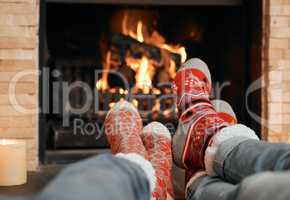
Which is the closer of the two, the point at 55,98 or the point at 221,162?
the point at 221,162

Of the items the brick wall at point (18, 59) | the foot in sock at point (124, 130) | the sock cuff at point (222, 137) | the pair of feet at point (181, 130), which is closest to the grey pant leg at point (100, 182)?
the sock cuff at point (222, 137)

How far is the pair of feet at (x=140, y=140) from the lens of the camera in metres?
1.29

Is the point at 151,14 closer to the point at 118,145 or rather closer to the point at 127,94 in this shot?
the point at 127,94

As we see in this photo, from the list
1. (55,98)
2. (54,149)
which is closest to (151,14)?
(55,98)

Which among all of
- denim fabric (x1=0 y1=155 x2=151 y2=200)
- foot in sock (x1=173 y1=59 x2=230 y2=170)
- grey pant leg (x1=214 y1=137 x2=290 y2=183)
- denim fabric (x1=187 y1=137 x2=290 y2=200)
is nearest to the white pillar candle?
foot in sock (x1=173 y1=59 x2=230 y2=170)

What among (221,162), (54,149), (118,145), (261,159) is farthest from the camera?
(54,149)

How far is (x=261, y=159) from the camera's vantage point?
0.72m

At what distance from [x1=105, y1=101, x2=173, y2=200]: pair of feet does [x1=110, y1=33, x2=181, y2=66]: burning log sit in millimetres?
504

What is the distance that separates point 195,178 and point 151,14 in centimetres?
114

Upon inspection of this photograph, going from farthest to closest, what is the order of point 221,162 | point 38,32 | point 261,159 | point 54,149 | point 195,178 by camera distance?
point 54,149 → point 38,32 → point 195,178 → point 221,162 → point 261,159

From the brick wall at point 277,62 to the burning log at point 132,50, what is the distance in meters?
0.40

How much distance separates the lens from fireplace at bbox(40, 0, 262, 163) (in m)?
1.95

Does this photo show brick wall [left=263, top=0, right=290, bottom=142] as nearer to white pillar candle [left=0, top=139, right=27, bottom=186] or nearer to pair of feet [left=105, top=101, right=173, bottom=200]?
pair of feet [left=105, top=101, right=173, bottom=200]

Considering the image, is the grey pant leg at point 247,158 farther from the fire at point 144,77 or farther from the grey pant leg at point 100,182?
the fire at point 144,77
